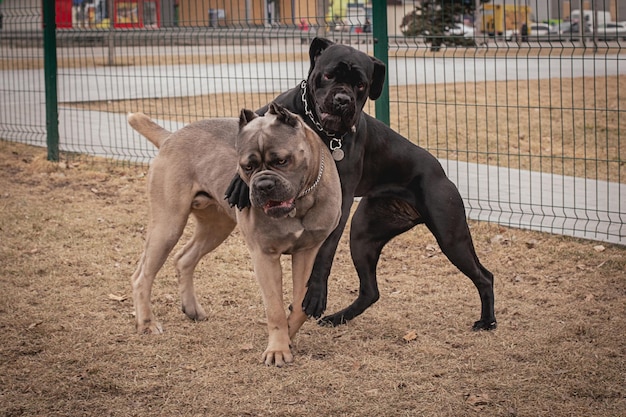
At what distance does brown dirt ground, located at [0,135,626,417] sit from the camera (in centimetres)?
413

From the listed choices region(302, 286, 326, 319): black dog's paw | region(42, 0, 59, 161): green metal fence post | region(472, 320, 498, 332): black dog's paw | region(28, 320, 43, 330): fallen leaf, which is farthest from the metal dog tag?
region(42, 0, 59, 161): green metal fence post

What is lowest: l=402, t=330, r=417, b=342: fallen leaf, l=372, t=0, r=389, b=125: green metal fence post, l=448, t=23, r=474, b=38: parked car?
l=402, t=330, r=417, b=342: fallen leaf

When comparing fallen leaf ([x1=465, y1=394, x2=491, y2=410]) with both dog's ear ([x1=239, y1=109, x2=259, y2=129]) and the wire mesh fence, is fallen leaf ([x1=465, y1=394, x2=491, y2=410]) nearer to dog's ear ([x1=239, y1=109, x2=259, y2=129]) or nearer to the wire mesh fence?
dog's ear ([x1=239, y1=109, x2=259, y2=129])

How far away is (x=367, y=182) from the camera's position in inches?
207

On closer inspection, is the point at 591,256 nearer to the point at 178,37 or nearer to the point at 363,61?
the point at 363,61

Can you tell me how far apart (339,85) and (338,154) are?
15.9 inches

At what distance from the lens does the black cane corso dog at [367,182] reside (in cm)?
476

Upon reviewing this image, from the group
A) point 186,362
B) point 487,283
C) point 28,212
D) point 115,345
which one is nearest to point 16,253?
point 28,212

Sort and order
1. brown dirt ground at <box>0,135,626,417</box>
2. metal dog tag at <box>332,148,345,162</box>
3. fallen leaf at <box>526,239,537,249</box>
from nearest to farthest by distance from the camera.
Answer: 1. brown dirt ground at <box>0,135,626,417</box>
2. metal dog tag at <box>332,148,345,162</box>
3. fallen leaf at <box>526,239,537,249</box>

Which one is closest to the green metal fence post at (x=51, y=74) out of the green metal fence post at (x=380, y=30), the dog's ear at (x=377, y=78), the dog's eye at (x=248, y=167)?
the green metal fence post at (x=380, y=30)

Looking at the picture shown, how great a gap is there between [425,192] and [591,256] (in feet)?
7.62

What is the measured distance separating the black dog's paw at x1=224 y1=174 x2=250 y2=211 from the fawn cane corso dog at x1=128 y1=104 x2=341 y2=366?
0.06 m

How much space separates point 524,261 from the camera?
6863 millimetres

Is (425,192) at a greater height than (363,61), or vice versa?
(363,61)
